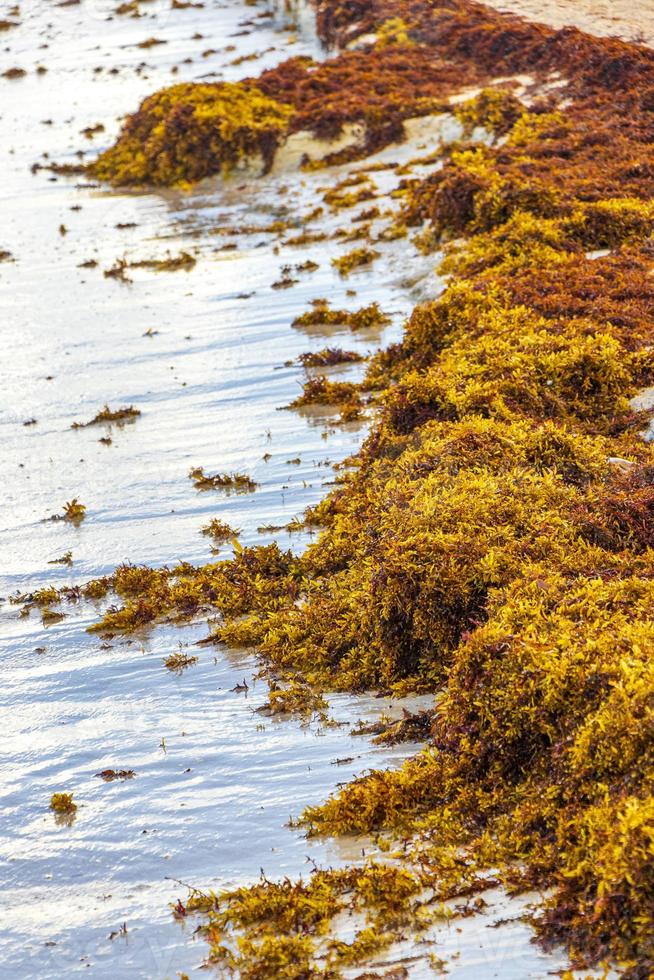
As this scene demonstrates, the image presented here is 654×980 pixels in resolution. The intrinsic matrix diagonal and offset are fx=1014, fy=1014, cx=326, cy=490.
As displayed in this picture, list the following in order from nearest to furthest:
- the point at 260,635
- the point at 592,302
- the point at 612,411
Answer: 1. the point at 260,635
2. the point at 612,411
3. the point at 592,302

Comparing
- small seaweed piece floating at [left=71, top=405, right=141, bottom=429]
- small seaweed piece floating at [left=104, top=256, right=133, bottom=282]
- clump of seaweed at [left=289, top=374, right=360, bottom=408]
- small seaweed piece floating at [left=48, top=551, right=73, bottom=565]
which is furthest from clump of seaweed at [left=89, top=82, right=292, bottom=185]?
small seaweed piece floating at [left=48, top=551, right=73, bottom=565]

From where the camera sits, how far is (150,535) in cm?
684

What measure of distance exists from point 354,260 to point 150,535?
5460mm

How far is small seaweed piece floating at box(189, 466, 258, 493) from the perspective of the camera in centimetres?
722

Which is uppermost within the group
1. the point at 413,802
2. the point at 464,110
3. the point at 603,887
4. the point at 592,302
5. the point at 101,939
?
the point at 464,110

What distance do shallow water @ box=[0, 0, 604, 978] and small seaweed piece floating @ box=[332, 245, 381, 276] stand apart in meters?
0.15

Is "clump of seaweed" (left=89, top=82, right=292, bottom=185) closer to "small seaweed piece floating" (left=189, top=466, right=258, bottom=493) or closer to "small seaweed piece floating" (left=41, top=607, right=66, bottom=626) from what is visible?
"small seaweed piece floating" (left=189, top=466, right=258, bottom=493)

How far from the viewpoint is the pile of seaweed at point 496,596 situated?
3.33 m

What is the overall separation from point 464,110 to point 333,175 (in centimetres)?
210

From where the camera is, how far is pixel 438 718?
424cm

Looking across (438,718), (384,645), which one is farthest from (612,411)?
(438,718)

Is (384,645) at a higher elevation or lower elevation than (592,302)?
lower

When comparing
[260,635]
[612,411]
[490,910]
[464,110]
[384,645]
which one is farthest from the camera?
[464,110]

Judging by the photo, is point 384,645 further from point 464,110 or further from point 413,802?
point 464,110
